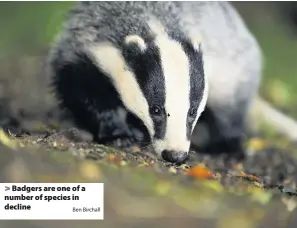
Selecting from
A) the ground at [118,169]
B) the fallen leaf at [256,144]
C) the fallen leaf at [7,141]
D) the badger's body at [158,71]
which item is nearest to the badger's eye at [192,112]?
the badger's body at [158,71]

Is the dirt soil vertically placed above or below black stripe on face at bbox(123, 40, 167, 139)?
below

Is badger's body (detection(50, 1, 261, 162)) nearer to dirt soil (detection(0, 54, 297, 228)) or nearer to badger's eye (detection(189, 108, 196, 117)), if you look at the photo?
badger's eye (detection(189, 108, 196, 117))

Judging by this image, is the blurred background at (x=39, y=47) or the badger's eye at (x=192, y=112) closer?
the badger's eye at (x=192, y=112)

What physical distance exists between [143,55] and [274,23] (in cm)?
76

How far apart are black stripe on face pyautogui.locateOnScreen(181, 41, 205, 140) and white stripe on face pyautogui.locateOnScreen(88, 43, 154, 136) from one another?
143 mm

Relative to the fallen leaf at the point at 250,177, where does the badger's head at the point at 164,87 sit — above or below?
above

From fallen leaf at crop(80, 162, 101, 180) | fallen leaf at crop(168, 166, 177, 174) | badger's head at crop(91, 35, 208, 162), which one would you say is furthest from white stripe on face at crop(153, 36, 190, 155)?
fallen leaf at crop(80, 162, 101, 180)

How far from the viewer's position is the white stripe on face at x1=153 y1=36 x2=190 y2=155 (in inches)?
86.9

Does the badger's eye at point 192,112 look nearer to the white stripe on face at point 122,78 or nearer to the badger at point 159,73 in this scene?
the badger at point 159,73

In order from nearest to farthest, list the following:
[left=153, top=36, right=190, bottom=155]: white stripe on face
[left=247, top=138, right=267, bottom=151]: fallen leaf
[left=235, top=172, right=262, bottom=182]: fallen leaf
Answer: [left=153, top=36, right=190, bottom=155]: white stripe on face < [left=235, top=172, right=262, bottom=182]: fallen leaf < [left=247, top=138, right=267, bottom=151]: fallen leaf

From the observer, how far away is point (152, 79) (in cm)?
222

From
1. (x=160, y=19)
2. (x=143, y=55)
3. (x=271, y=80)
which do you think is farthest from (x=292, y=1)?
(x=143, y=55)

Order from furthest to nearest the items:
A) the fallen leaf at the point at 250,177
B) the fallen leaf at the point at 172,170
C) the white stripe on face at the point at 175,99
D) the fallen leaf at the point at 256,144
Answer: the fallen leaf at the point at 256,144 → the fallen leaf at the point at 250,177 → the fallen leaf at the point at 172,170 → the white stripe on face at the point at 175,99
